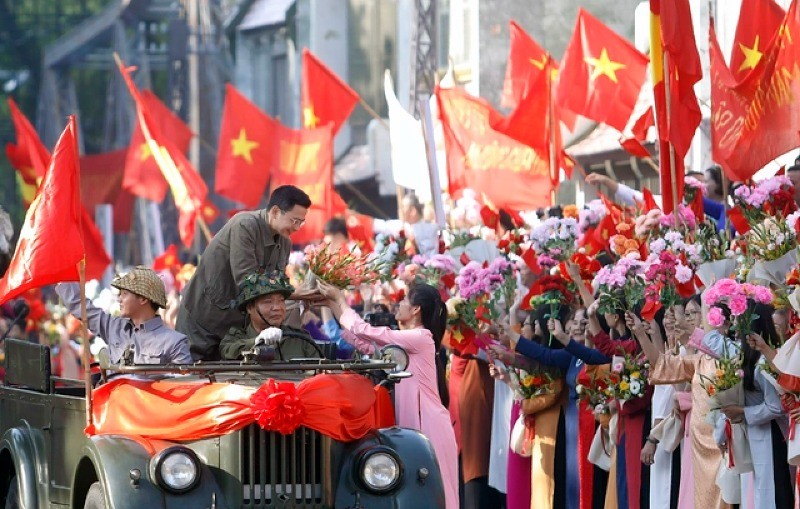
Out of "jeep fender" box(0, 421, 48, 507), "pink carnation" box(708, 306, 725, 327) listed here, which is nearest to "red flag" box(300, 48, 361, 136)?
"jeep fender" box(0, 421, 48, 507)

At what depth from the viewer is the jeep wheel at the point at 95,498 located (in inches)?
396

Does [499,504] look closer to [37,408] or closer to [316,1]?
[37,408]

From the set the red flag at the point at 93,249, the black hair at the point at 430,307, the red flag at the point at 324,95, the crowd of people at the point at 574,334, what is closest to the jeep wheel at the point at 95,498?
the crowd of people at the point at 574,334

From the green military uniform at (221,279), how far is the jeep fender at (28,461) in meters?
1.09

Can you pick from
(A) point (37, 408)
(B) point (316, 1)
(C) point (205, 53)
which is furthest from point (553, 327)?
(C) point (205, 53)

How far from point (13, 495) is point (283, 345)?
2091 millimetres

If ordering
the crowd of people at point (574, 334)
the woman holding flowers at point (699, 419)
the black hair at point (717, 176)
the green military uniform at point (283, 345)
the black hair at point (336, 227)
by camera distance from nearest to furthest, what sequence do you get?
the green military uniform at point (283, 345) < the crowd of people at point (574, 334) < the woman holding flowers at point (699, 419) < the black hair at point (717, 176) < the black hair at point (336, 227)

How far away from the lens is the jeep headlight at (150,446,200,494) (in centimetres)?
984

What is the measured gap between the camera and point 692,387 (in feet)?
41.2

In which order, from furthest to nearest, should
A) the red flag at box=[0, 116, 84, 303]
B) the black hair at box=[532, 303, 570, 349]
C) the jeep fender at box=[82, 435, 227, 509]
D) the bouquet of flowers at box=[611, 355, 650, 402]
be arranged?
1. the black hair at box=[532, 303, 570, 349]
2. the bouquet of flowers at box=[611, 355, 650, 402]
3. the red flag at box=[0, 116, 84, 303]
4. the jeep fender at box=[82, 435, 227, 509]

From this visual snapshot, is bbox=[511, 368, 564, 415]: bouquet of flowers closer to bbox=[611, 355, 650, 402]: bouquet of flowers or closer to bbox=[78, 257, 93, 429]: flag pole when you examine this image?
bbox=[611, 355, 650, 402]: bouquet of flowers

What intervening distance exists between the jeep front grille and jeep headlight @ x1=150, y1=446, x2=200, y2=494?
11.2 inches

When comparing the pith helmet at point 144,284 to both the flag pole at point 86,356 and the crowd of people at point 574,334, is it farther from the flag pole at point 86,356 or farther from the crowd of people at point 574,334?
the flag pole at point 86,356

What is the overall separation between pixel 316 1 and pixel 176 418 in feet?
134
